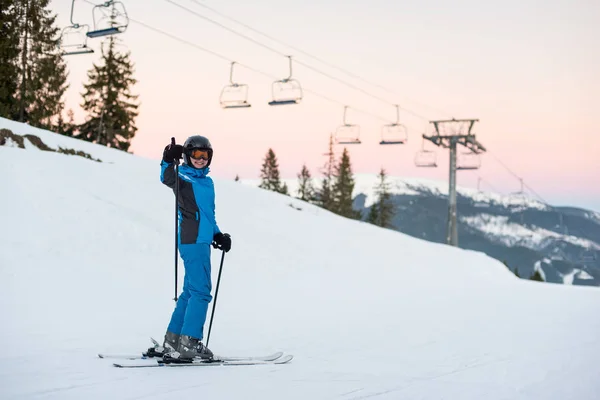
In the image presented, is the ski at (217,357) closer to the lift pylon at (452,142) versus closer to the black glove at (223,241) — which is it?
the black glove at (223,241)

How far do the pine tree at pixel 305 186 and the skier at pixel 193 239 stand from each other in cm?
7120

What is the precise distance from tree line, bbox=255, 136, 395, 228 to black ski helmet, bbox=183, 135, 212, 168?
6687 cm

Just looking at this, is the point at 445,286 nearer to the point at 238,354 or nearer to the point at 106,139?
the point at 238,354

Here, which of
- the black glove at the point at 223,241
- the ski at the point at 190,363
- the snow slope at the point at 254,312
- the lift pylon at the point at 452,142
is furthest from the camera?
the lift pylon at the point at 452,142

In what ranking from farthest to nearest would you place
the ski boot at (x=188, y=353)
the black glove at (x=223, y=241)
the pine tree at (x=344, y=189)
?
the pine tree at (x=344, y=189) → the black glove at (x=223, y=241) → the ski boot at (x=188, y=353)

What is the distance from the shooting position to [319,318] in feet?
29.3

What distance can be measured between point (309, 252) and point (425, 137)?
66.8 ft

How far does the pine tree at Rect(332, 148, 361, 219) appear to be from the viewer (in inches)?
2952

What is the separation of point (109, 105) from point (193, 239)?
51.4 meters

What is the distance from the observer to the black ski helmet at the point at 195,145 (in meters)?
5.45

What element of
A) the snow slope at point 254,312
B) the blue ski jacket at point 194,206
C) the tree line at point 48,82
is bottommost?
the snow slope at point 254,312

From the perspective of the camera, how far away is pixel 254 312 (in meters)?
9.19

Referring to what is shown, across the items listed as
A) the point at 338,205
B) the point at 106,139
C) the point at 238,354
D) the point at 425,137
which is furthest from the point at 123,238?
the point at 338,205

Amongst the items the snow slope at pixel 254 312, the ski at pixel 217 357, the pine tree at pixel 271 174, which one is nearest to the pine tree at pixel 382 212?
the pine tree at pixel 271 174
